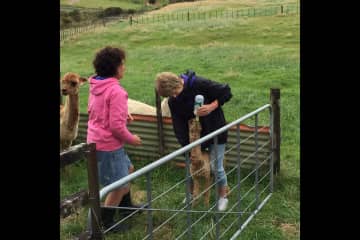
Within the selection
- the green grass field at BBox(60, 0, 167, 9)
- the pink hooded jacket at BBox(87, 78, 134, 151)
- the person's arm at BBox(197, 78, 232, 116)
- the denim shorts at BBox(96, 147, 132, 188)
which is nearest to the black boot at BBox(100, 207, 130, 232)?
the denim shorts at BBox(96, 147, 132, 188)

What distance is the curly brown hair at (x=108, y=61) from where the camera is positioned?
405cm

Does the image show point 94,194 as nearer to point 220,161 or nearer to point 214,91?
point 214,91

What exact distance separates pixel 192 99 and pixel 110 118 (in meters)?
0.87

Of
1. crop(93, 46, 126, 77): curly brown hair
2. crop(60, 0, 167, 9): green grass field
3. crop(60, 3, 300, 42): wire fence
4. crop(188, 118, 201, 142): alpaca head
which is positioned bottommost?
crop(188, 118, 201, 142): alpaca head

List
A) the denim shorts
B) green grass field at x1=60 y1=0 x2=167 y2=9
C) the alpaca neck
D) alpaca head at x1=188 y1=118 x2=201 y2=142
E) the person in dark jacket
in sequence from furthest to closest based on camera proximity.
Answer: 1. green grass field at x1=60 y1=0 x2=167 y2=9
2. the alpaca neck
3. alpaca head at x1=188 y1=118 x2=201 y2=142
4. the person in dark jacket
5. the denim shorts

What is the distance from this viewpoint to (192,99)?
176 inches

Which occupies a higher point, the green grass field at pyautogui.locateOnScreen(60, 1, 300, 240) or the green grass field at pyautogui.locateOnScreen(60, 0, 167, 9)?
the green grass field at pyautogui.locateOnScreen(60, 0, 167, 9)

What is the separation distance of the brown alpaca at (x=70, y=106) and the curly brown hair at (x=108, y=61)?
1176 millimetres

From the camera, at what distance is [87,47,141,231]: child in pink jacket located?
397 centimetres

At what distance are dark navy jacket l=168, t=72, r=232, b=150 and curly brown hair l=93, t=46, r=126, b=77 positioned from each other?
27.2 inches

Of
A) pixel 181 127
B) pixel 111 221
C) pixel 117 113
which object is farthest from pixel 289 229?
pixel 117 113

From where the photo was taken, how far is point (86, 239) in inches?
90.5

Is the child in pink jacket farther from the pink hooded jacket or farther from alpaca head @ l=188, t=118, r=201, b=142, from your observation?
alpaca head @ l=188, t=118, r=201, b=142
